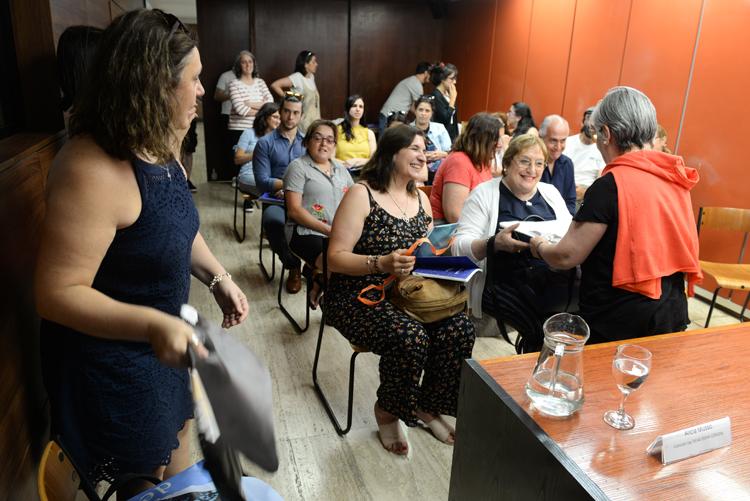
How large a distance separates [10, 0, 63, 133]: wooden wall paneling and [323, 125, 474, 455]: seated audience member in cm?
109

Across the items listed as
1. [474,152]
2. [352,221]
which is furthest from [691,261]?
[474,152]

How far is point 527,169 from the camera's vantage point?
2518 mm

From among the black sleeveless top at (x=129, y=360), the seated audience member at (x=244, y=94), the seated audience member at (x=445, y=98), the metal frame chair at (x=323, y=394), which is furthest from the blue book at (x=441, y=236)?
the seated audience member at (x=244, y=94)

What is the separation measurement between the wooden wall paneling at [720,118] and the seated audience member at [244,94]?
4355 mm

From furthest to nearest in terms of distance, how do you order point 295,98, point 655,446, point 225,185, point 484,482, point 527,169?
1. point 225,185
2. point 295,98
3. point 527,169
4. point 484,482
5. point 655,446

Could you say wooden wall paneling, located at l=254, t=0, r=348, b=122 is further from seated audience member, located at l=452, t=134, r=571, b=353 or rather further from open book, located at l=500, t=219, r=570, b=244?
open book, located at l=500, t=219, r=570, b=244

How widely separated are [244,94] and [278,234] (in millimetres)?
3227

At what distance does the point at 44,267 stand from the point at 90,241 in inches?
3.6

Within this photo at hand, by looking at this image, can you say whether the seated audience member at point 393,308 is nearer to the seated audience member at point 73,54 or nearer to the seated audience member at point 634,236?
the seated audience member at point 634,236

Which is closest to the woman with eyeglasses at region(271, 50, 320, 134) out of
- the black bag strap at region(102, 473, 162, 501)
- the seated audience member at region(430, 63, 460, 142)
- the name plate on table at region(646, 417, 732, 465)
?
the seated audience member at region(430, 63, 460, 142)

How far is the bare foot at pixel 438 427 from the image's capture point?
2.33 m

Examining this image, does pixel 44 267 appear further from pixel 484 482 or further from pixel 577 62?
pixel 577 62

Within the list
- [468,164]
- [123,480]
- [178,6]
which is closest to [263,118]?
[468,164]

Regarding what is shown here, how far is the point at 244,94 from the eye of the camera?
6.37 m
